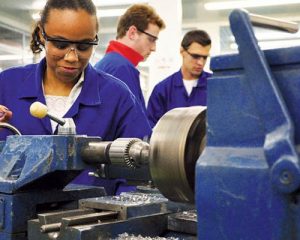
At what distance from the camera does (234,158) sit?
52 centimetres

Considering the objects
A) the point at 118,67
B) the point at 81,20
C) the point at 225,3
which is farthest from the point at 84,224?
the point at 225,3

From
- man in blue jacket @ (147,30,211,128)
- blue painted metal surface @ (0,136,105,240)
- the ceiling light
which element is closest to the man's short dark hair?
man in blue jacket @ (147,30,211,128)

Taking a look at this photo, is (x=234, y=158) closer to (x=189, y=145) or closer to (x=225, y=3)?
(x=189, y=145)

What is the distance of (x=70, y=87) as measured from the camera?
138 cm

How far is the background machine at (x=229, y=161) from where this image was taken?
485 mm

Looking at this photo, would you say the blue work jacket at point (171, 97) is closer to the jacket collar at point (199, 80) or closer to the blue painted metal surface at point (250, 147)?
the jacket collar at point (199, 80)

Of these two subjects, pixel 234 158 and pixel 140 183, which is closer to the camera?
pixel 234 158

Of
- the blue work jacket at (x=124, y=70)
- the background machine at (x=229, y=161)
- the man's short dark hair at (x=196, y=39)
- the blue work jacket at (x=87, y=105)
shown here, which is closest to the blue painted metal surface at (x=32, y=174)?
the background machine at (x=229, y=161)

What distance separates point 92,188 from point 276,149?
0.51 m

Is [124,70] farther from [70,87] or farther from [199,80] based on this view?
[199,80]

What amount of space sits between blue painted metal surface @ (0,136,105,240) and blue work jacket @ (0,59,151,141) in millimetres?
461

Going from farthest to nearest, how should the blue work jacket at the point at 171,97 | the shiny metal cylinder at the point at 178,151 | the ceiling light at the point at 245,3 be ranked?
the ceiling light at the point at 245,3
the blue work jacket at the point at 171,97
the shiny metal cylinder at the point at 178,151

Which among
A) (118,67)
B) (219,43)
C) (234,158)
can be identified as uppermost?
(219,43)

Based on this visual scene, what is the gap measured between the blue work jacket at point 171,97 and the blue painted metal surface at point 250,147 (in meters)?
2.16
